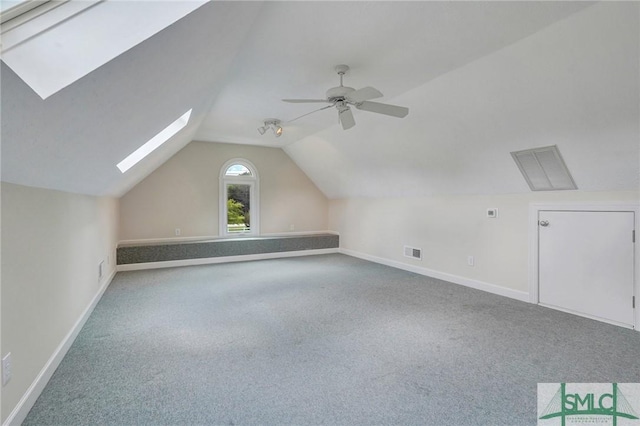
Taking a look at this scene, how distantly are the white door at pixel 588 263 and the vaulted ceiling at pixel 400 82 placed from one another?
0.37 meters

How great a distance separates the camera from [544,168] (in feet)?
11.0

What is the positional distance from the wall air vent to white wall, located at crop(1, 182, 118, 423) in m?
4.17

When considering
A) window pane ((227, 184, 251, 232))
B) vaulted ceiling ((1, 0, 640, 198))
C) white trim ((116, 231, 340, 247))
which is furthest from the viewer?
window pane ((227, 184, 251, 232))

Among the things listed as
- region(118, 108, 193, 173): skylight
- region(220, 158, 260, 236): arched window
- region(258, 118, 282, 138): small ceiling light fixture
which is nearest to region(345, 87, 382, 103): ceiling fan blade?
region(118, 108, 193, 173): skylight

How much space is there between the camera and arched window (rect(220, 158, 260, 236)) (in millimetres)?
6578

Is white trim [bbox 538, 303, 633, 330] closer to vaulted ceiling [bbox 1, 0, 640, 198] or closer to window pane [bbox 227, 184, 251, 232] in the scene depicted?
vaulted ceiling [bbox 1, 0, 640, 198]

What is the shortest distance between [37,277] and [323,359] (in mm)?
1942

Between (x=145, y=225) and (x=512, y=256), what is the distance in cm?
603

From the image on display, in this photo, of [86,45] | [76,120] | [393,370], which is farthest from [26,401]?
[393,370]

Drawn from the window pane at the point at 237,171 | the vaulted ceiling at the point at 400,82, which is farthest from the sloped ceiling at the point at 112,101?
the window pane at the point at 237,171

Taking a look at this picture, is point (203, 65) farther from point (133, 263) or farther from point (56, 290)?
point (133, 263)

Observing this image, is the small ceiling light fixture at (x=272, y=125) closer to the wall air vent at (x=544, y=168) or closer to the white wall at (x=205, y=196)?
the white wall at (x=205, y=196)

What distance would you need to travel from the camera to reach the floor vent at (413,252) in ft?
17.2

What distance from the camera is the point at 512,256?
391cm
